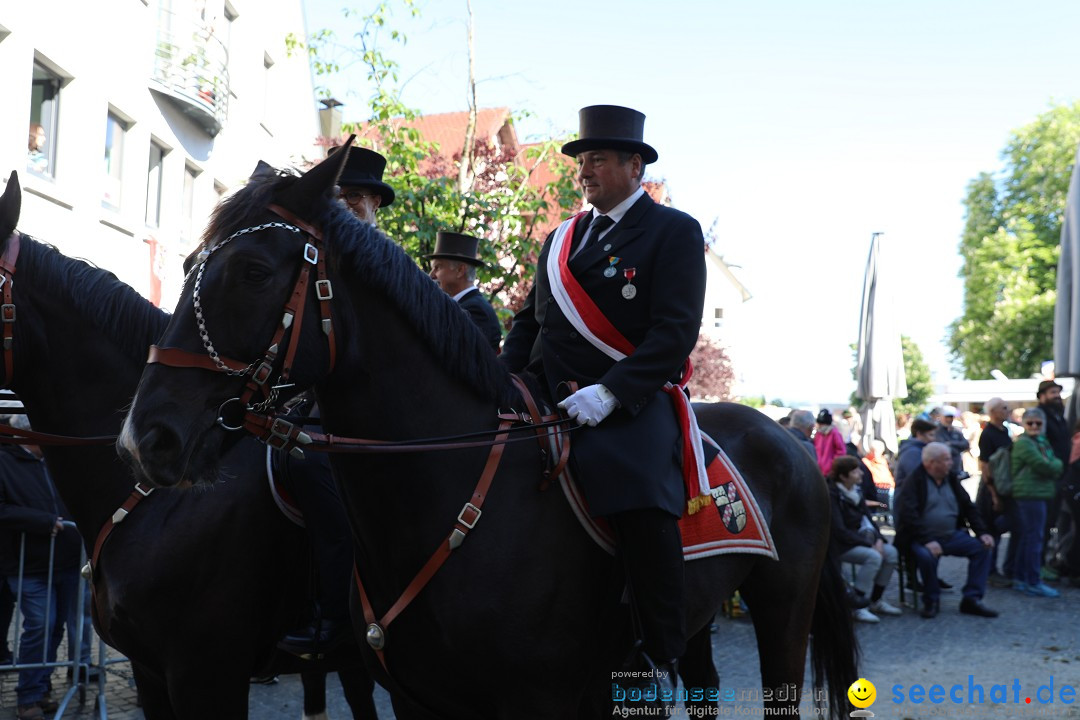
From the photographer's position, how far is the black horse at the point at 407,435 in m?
2.57

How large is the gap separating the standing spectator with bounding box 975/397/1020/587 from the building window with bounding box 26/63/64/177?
42.1ft

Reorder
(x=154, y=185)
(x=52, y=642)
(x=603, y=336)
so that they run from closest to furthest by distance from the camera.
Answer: (x=603, y=336) → (x=52, y=642) → (x=154, y=185)

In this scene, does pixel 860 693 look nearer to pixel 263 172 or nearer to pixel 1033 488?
pixel 263 172

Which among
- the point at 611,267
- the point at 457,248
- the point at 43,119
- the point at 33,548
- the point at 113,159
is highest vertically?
the point at 43,119

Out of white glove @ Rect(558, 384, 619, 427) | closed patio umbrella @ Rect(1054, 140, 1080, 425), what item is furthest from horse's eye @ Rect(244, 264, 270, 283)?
closed patio umbrella @ Rect(1054, 140, 1080, 425)

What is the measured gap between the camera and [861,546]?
10.2m

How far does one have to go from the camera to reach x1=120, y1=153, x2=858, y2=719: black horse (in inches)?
101

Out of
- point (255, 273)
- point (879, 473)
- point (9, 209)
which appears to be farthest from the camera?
point (879, 473)

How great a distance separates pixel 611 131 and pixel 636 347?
80 centimetres

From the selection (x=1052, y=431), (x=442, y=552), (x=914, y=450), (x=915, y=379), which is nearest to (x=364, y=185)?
(x=442, y=552)

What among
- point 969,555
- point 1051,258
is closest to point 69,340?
point 969,555

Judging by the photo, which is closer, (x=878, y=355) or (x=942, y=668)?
(x=942, y=668)

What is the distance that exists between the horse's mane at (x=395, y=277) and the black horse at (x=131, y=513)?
4.04 ft

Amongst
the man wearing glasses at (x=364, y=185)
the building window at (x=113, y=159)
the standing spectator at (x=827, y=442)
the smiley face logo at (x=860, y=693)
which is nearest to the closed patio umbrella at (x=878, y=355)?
the standing spectator at (x=827, y=442)
